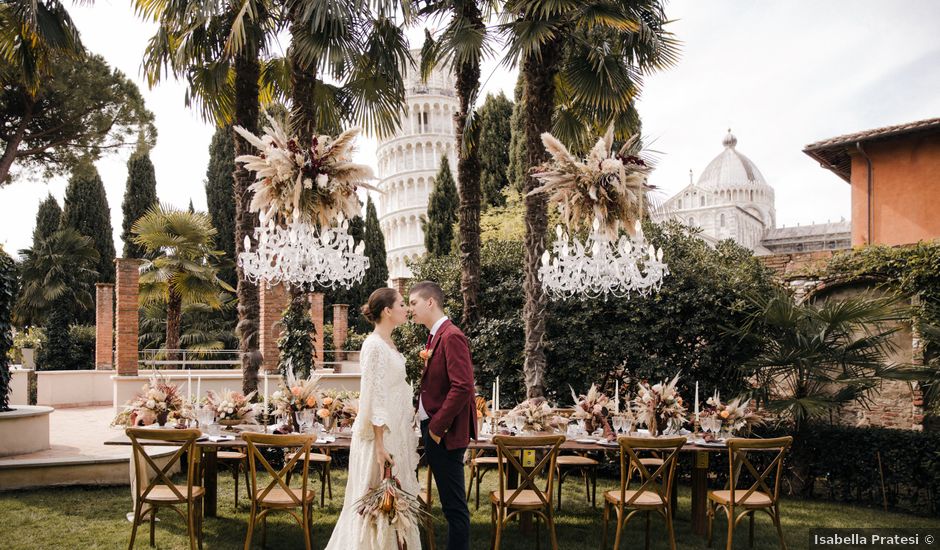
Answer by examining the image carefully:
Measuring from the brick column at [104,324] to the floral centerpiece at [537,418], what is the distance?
12.7 meters

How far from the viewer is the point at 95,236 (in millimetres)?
29266

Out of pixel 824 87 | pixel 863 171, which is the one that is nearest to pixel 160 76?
pixel 824 87

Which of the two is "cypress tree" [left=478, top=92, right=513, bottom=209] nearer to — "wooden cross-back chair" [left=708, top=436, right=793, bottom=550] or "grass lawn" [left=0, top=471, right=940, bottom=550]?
"grass lawn" [left=0, top=471, right=940, bottom=550]

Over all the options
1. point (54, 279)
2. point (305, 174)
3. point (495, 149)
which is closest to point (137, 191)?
point (54, 279)

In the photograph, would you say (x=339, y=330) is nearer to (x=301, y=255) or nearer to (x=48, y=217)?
(x=301, y=255)

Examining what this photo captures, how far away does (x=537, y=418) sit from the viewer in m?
5.83

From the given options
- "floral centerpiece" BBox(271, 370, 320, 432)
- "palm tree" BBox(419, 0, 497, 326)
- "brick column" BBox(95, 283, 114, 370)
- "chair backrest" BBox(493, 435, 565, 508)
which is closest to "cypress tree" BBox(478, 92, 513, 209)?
"brick column" BBox(95, 283, 114, 370)

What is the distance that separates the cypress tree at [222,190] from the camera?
1172 inches

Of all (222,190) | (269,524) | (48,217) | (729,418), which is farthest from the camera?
(48,217)

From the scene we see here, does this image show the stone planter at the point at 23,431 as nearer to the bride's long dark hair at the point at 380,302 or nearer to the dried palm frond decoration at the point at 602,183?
the bride's long dark hair at the point at 380,302

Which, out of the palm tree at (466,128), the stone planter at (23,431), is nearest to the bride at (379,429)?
the palm tree at (466,128)

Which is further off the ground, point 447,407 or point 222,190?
point 222,190

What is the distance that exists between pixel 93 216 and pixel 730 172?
230ft

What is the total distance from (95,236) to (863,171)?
29323 millimetres
